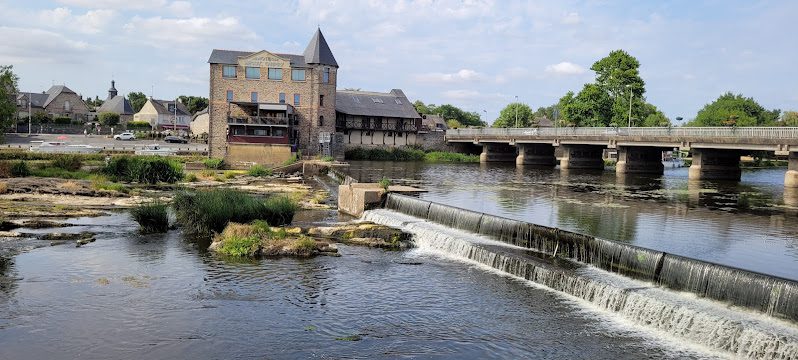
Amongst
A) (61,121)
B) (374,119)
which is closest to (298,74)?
(374,119)

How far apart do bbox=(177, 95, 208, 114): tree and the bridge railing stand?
3150 inches

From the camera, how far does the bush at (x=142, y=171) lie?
4666 cm

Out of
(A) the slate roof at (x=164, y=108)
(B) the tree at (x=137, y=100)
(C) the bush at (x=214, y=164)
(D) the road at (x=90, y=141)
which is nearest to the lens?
(C) the bush at (x=214, y=164)

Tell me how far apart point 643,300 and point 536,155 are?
78.7m

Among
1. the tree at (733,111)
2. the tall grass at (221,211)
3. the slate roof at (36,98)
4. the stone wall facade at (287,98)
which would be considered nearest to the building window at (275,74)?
the stone wall facade at (287,98)

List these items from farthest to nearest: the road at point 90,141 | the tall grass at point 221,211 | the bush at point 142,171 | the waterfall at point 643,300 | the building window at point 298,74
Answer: the road at point 90,141
the building window at point 298,74
the bush at point 142,171
the tall grass at point 221,211
the waterfall at point 643,300

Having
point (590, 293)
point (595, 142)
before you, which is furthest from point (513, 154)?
point (590, 293)

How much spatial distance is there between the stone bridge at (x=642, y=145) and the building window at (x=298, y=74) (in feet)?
96.9

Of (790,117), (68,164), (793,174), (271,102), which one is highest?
(790,117)

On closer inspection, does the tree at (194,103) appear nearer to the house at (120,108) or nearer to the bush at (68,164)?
the house at (120,108)

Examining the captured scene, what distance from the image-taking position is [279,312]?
1644cm

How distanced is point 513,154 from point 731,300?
3535 inches

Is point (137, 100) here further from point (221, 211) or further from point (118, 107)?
point (221, 211)

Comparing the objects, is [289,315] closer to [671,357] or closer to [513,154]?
[671,357]
